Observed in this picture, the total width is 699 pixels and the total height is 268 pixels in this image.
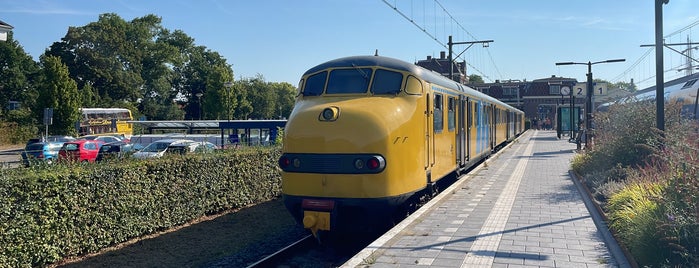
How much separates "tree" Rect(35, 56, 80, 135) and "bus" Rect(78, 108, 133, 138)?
2.53 meters

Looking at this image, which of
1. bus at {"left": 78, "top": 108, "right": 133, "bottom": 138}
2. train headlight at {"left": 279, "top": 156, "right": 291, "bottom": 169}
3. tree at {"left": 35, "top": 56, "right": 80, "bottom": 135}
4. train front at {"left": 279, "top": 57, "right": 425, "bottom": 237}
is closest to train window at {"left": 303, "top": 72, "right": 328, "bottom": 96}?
train front at {"left": 279, "top": 57, "right": 425, "bottom": 237}

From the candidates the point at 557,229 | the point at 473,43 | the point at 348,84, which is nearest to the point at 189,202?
the point at 348,84

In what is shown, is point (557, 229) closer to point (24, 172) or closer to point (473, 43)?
point (24, 172)

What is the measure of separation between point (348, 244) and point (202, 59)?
75.7m

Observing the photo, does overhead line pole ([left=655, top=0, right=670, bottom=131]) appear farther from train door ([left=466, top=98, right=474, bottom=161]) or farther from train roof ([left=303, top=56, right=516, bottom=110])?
train door ([left=466, top=98, right=474, bottom=161])

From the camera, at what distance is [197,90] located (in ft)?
260

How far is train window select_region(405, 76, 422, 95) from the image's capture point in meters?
8.93

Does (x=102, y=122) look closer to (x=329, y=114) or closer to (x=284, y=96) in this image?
(x=329, y=114)

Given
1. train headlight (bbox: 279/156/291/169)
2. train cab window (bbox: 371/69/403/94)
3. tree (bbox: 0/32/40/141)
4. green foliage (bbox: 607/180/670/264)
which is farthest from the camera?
tree (bbox: 0/32/40/141)

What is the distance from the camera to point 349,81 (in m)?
9.10

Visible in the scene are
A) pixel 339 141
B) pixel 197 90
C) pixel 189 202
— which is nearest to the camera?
pixel 339 141

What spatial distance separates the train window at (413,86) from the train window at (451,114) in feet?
7.88

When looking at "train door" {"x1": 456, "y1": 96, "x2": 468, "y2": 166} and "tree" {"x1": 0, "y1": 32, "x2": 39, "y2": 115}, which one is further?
"tree" {"x1": 0, "y1": 32, "x2": 39, "y2": 115}

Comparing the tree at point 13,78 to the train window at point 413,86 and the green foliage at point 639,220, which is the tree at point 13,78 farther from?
the green foliage at point 639,220
